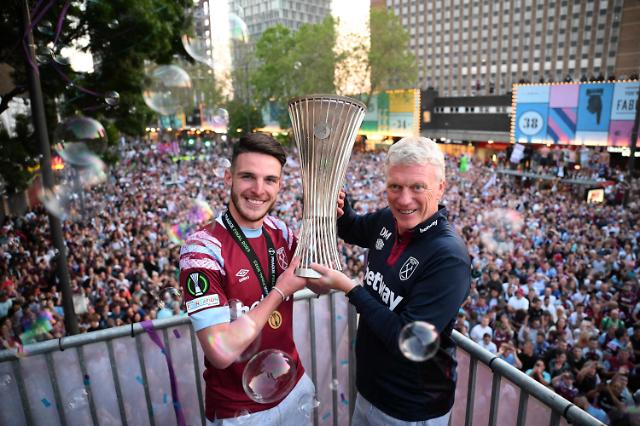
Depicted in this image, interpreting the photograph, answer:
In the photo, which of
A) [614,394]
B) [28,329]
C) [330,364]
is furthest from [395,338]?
[28,329]

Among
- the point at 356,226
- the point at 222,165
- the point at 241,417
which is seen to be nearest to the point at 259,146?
the point at 356,226

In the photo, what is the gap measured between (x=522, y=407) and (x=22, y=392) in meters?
2.57

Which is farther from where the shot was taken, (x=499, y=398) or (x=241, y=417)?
(x=499, y=398)

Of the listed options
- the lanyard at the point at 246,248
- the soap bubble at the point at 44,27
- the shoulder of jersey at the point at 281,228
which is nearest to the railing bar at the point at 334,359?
the shoulder of jersey at the point at 281,228

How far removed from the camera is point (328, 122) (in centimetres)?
170

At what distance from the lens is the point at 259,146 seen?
1908 mm

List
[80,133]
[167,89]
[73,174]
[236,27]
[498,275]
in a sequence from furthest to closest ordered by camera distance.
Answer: [498,275]
[73,174]
[80,133]
[167,89]
[236,27]

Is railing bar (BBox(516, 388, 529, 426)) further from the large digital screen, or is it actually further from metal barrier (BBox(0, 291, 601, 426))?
the large digital screen

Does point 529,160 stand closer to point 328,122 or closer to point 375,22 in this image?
point 375,22

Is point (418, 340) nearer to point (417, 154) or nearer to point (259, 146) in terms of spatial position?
point (417, 154)

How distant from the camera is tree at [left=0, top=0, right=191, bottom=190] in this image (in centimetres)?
603

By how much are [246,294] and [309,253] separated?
0.41m

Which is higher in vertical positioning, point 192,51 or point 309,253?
point 192,51

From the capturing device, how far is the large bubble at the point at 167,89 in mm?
5391
